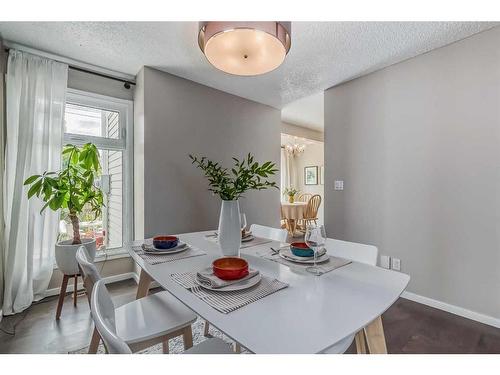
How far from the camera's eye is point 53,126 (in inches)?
87.6

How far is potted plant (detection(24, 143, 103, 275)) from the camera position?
6.38 ft

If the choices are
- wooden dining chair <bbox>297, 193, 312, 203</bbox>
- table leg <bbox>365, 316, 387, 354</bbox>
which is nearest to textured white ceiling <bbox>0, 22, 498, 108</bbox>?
table leg <bbox>365, 316, 387, 354</bbox>

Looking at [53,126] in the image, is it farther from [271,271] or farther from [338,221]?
[338,221]

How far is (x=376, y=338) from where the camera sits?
909 millimetres

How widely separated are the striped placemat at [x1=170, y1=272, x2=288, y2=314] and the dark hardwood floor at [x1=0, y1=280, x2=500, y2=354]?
1050 mm

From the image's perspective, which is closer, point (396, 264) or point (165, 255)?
point (165, 255)

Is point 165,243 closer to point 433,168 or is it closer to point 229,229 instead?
point 229,229

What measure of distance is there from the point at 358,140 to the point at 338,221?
949 mm

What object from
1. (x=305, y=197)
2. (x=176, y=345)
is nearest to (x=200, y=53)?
(x=176, y=345)

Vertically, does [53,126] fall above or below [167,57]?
below

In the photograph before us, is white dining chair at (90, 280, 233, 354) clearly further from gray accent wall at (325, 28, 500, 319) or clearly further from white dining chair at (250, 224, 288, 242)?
gray accent wall at (325, 28, 500, 319)

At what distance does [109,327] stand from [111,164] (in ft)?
8.58
